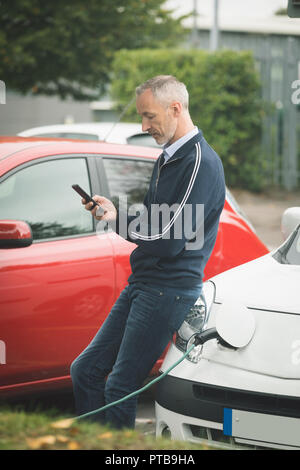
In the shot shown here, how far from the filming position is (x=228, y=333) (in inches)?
134

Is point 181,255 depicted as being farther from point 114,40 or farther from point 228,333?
point 114,40

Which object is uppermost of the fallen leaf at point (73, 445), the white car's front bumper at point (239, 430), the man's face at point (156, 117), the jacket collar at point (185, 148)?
the man's face at point (156, 117)

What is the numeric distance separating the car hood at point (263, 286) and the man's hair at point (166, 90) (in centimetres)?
93

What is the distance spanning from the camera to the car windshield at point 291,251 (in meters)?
4.19

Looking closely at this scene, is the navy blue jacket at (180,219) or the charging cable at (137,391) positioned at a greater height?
the navy blue jacket at (180,219)

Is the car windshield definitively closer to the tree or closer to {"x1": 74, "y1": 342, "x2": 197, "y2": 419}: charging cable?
{"x1": 74, "y1": 342, "x2": 197, "y2": 419}: charging cable

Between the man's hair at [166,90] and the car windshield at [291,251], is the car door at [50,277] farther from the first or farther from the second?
the man's hair at [166,90]

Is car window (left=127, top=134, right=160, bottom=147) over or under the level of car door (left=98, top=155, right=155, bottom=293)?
under

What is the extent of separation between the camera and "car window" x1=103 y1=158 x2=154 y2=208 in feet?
16.0

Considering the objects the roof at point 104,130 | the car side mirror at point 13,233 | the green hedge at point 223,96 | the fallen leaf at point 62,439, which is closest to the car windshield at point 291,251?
the car side mirror at point 13,233

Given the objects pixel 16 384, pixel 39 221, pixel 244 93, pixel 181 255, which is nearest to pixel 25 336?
pixel 16 384

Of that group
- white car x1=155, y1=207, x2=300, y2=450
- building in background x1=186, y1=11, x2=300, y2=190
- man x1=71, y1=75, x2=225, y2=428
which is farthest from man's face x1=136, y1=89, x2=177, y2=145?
building in background x1=186, y1=11, x2=300, y2=190

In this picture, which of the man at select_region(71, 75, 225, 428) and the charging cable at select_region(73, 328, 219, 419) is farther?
the charging cable at select_region(73, 328, 219, 419)

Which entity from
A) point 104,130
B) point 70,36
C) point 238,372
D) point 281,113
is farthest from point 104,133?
point 70,36
